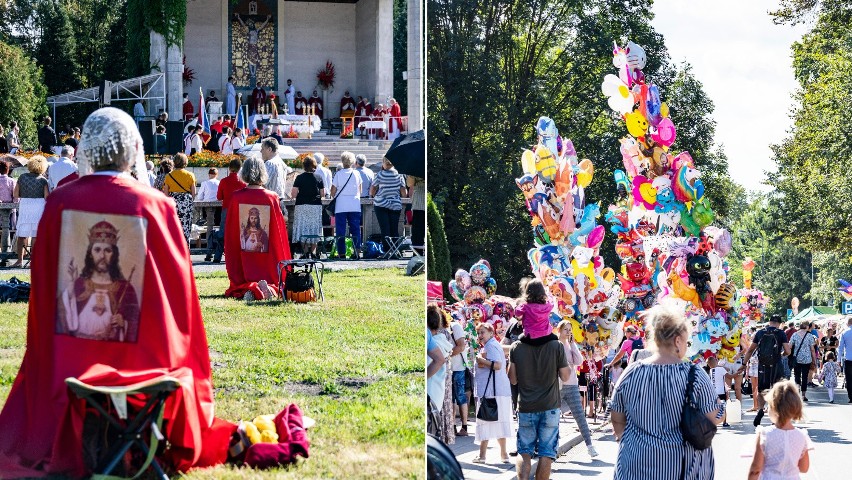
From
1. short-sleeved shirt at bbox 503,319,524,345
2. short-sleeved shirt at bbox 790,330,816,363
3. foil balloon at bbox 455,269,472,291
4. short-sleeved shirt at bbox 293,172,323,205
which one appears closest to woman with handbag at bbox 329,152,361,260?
short-sleeved shirt at bbox 293,172,323,205

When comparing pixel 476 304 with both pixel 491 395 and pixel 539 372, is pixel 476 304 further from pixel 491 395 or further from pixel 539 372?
pixel 539 372

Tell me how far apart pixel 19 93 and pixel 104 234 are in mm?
30248

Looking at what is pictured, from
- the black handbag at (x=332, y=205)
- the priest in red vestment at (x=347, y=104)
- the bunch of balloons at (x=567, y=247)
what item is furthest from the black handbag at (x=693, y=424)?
the priest in red vestment at (x=347, y=104)

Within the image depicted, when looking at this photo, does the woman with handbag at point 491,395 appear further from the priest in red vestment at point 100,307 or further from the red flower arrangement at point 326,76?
the red flower arrangement at point 326,76

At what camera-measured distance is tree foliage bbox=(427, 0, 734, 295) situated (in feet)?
37.9

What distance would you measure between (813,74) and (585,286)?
2663cm

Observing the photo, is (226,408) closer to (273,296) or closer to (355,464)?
(355,464)

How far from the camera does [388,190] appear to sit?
17.8 meters

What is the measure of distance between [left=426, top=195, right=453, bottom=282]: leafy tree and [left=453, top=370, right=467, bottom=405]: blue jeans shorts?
107cm

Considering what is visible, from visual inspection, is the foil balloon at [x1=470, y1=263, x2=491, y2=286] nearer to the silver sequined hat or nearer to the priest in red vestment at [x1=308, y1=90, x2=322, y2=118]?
the silver sequined hat

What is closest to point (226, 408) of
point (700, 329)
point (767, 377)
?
point (700, 329)

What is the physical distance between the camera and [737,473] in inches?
420

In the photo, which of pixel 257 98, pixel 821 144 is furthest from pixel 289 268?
pixel 257 98

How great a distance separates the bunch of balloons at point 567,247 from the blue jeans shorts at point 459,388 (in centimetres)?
358
